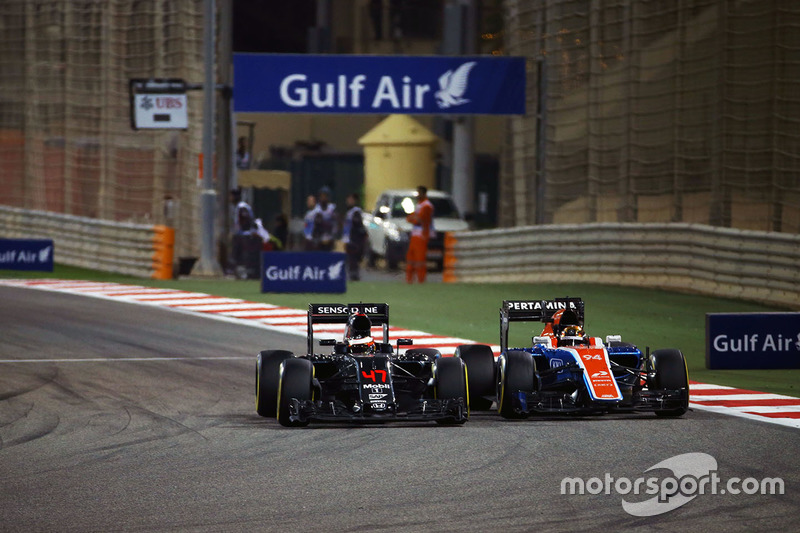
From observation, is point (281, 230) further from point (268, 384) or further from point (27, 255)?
point (268, 384)

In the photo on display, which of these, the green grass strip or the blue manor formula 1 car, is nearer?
the blue manor formula 1 car

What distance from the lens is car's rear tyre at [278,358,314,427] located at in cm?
1136

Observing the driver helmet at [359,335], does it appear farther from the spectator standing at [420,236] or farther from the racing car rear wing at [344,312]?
the spectator standing at [420,236]

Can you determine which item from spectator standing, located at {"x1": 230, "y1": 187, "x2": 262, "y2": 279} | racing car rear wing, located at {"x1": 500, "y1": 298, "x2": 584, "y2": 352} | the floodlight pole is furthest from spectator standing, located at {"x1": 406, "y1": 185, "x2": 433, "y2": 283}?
racing car rear wing, located at {"x1": 500, "y1": 298, "x2": 584, "y2": 352}

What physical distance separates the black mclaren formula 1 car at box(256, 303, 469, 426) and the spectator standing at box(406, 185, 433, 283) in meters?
14.2

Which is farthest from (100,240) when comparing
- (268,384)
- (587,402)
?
(587,402)

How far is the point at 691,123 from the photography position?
22.4m

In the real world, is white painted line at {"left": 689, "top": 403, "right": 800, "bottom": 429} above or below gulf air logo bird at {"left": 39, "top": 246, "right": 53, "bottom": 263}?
below

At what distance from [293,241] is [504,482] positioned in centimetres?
3514

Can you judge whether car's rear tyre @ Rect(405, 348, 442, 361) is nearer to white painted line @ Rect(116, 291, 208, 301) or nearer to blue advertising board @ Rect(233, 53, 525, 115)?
white painted line @ Rect(116, 291, 208, 301)

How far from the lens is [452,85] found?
27078 mm

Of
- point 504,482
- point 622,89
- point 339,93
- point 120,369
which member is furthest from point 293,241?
point 504,482

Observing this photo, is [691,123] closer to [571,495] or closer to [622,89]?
[622,89]

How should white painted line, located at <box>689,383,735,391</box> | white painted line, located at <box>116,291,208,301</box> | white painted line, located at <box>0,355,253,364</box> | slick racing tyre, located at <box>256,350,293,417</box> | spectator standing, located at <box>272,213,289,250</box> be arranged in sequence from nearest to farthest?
slick racing tyre, located at <box>256,350,293,417</box> < white painted line, located at <box>689,383,735,391</box> < white painted line, located at <box>0,355,253,364</box> < white painted line, located at <box>116,291,208,301</box> < spectator standing, located at <box>272,213,289,250</box>
